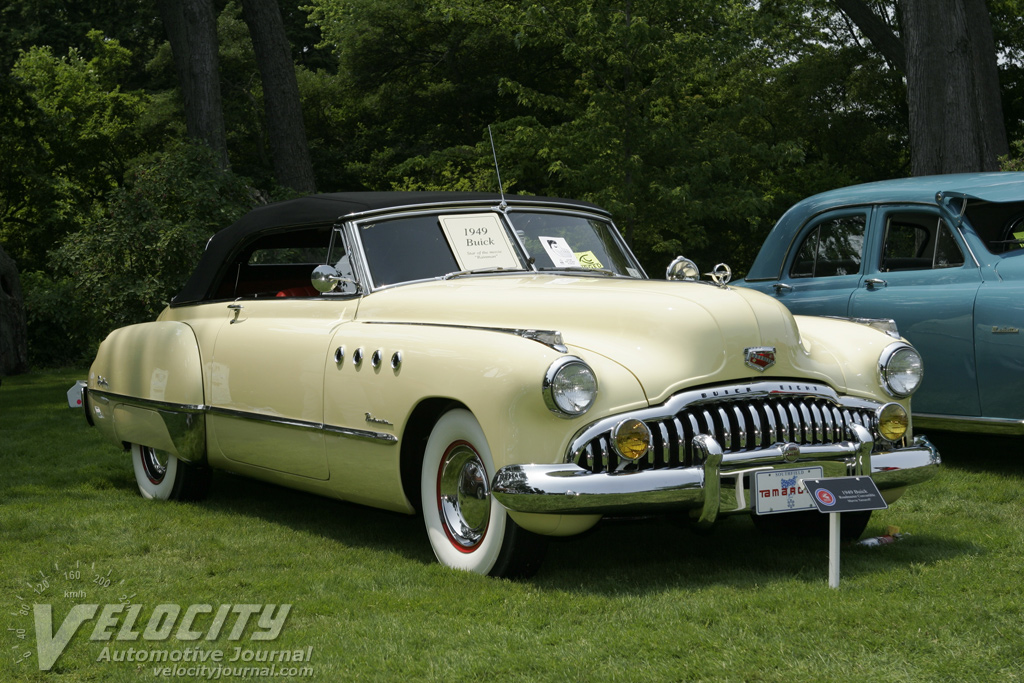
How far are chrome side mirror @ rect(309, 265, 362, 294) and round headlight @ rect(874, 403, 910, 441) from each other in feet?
8.46

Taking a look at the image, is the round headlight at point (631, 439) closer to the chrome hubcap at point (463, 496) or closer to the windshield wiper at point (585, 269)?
the chrome hubcap at point (463, 496)

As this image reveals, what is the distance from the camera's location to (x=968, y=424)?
23.5ft

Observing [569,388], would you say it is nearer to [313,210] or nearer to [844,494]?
[844,494]

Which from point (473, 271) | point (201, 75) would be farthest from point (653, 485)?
point (201, 75)

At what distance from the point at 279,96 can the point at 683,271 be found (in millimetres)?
15378

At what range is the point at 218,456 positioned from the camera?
6.42 meters

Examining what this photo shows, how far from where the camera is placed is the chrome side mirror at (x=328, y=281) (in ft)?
18.6

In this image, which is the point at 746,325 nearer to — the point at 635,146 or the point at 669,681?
the point at 669,681

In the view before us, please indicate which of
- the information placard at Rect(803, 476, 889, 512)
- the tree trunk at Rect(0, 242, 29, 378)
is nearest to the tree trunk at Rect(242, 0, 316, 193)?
the tree trunk at Rect(0, 242, 29, 378)

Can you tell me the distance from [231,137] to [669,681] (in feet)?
107

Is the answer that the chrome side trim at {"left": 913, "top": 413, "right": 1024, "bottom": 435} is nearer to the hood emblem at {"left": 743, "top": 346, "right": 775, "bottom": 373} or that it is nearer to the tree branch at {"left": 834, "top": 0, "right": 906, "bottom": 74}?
the hood emblem at {"left": 743, "top": 346, "right": 775, "bottom": 373}

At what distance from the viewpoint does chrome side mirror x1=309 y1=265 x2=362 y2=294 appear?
18.6ft

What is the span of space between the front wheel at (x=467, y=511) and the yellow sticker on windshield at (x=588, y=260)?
5.25 feet

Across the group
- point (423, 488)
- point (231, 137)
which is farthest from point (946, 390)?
point (231, 137)
